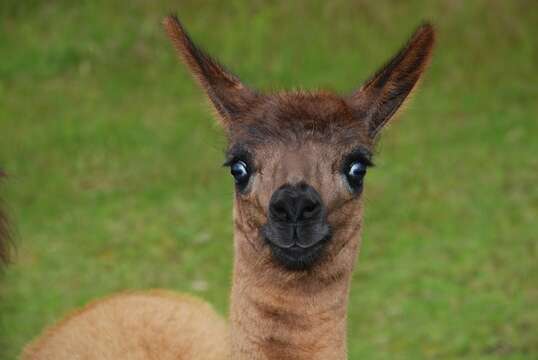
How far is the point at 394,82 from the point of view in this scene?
168 inches

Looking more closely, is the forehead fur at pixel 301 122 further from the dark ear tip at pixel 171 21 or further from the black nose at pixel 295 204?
the dark ear tip at pixel 171 21

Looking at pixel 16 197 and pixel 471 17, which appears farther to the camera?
pixel 471 17

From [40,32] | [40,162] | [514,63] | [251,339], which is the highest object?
[40,32]

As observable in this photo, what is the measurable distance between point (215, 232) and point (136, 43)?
402 centimetres

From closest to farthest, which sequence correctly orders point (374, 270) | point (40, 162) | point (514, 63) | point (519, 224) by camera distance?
1. point (374, 270)
2. point (519, 224)
3. point (40, 162)
4. point (514, 63)

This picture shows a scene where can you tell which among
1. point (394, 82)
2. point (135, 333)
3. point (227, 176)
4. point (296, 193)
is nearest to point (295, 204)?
point (296, 193)

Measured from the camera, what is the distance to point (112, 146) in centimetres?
1045

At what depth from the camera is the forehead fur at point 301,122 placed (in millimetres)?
4035

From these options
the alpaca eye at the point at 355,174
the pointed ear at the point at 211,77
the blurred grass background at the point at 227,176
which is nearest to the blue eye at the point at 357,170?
the alpaca eye at the point at 355,174

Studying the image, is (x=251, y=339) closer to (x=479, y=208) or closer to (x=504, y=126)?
(x=479, y=208)

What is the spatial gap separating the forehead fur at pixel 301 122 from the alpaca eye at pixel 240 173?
79 millimetres

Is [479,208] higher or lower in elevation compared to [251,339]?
higher

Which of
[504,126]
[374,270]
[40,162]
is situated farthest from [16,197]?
[504,126]

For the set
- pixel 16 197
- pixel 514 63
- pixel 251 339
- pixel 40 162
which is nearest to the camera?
pixel 251 339
